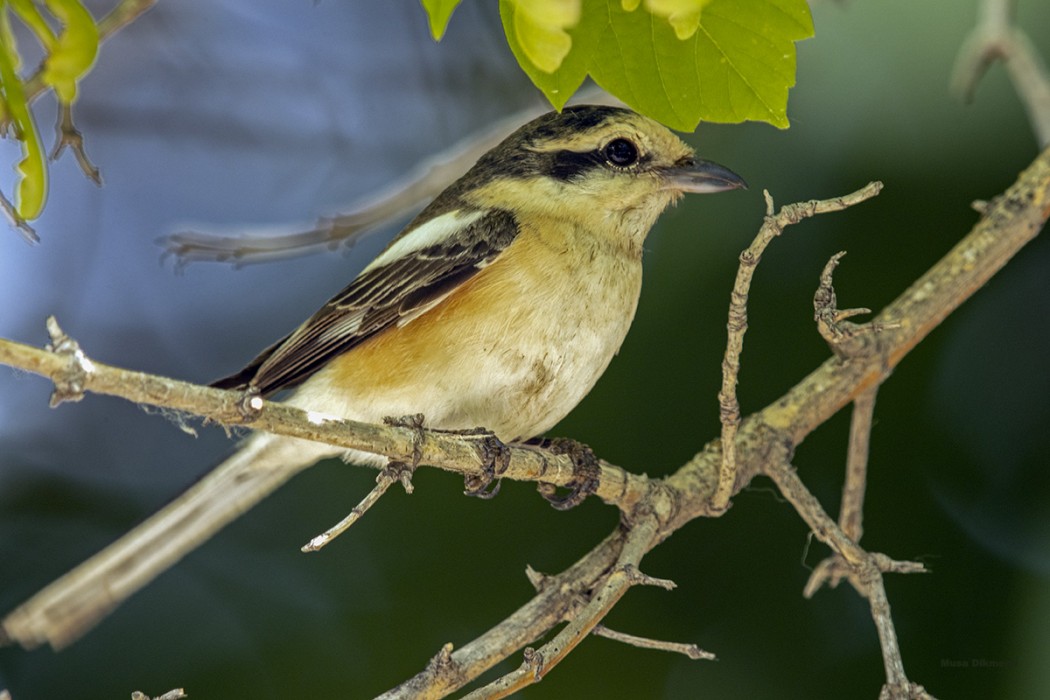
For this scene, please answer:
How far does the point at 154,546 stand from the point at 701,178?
193 cm

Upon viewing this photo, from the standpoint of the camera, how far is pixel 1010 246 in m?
3.60

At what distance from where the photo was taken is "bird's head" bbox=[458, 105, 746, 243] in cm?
351

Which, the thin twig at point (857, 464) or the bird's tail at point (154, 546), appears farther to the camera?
the thin twig at point (857, 464)

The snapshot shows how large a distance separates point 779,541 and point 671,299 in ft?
3.55

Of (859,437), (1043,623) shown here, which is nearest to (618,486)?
(859,437)

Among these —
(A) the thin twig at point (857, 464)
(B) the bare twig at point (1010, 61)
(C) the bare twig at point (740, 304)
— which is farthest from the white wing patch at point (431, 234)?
Answer: (B) the bare twig at point (1010, 61)

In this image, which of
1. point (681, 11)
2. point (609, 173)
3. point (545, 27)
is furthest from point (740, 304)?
point (609, 173)

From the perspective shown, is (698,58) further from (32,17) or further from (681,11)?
(32,17)

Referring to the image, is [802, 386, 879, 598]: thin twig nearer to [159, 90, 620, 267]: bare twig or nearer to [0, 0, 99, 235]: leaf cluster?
[159, 90, 620, 267]: bare twig

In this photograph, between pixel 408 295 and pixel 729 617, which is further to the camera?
pixel 729 617

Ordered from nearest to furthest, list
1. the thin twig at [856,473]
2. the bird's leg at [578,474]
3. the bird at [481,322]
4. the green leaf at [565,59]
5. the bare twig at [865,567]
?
the green leaf at [565,59] < the bare twig at [865,567] < the bird at [481,322] < the bird's leg at [578,474] < the thin twig at [856,473]

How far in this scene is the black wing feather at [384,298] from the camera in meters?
3.43

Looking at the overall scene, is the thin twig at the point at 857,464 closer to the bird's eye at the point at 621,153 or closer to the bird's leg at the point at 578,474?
the bird's leg at the point at 578,474

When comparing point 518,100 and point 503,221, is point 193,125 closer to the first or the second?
point 518,100
